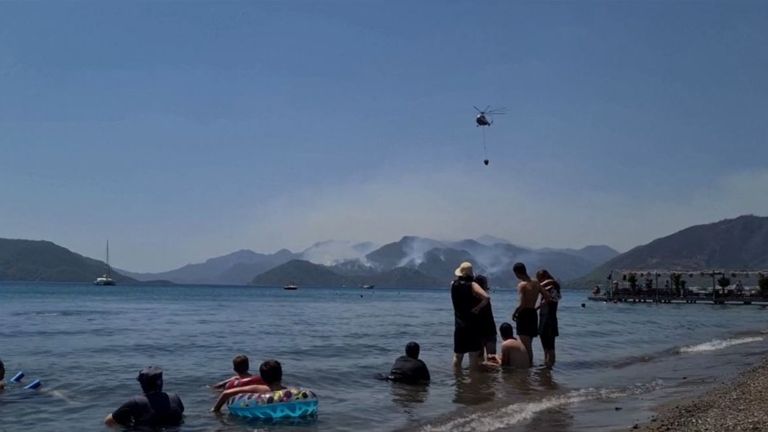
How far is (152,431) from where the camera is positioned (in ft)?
30.4

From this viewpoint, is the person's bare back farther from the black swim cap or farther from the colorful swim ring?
the black swim cap

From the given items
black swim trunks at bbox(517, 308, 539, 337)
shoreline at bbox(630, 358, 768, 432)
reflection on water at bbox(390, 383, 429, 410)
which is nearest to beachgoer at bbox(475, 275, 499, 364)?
black swim trunks at bbox(517, 308, 539, 337)

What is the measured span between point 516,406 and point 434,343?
11.8m

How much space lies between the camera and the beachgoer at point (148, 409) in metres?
9.26

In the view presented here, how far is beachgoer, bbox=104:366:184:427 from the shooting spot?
9.26 meters

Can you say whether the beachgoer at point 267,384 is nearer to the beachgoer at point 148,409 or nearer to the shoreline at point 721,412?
the beachgoer at point 148,409

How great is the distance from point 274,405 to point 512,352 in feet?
19.6

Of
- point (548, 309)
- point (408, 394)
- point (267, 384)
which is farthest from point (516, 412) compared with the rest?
point (548, 309)

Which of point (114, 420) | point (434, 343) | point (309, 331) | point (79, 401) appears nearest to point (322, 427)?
point (114, 420)

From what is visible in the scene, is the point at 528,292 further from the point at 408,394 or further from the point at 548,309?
the point at 408,394

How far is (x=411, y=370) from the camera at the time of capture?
42.6 feet

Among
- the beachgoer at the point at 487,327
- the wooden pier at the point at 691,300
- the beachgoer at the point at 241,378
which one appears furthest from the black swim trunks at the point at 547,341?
the wooden pier at the point at 691,300

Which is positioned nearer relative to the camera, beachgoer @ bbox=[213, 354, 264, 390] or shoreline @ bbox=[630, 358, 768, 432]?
shoreline @ bbox=[630, 358, 768, 432]

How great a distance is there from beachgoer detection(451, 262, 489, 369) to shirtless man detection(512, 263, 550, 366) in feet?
3.83
